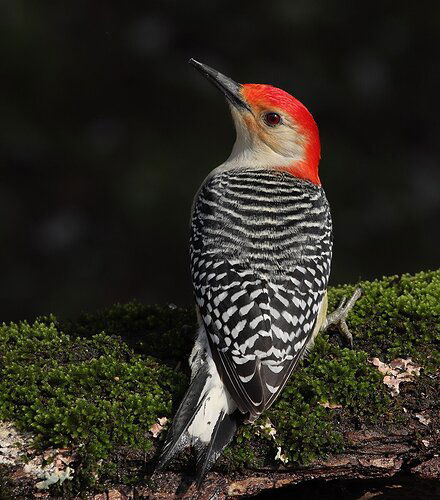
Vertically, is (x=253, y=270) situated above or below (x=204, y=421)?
above

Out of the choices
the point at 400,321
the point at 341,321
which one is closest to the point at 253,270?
the point at 341,321

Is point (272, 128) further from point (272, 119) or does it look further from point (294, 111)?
point (294, 111)

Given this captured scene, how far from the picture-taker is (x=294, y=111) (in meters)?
5.40

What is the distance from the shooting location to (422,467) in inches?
172

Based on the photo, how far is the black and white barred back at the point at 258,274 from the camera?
4.29m

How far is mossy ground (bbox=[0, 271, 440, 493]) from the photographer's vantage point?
4180mm

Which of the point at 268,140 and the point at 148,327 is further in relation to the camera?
the point at 268,140

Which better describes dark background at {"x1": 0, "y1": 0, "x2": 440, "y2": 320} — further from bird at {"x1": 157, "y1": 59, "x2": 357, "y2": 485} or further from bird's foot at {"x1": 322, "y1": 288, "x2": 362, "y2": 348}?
bird's foot at {"x1": 322, "y1": 288, "x2": 362, "y2": 348}

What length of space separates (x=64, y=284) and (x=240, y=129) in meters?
3.13

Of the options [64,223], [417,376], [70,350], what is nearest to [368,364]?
[417,376]

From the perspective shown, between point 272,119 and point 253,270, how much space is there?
1.29 meters

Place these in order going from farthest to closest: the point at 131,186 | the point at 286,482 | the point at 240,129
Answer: the point at 131,186 < the point at 240,129 < the point at 286,482

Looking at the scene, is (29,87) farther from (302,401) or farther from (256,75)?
(302,401)

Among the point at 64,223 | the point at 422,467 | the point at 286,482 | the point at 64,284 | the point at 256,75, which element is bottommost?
the point at 286,482
